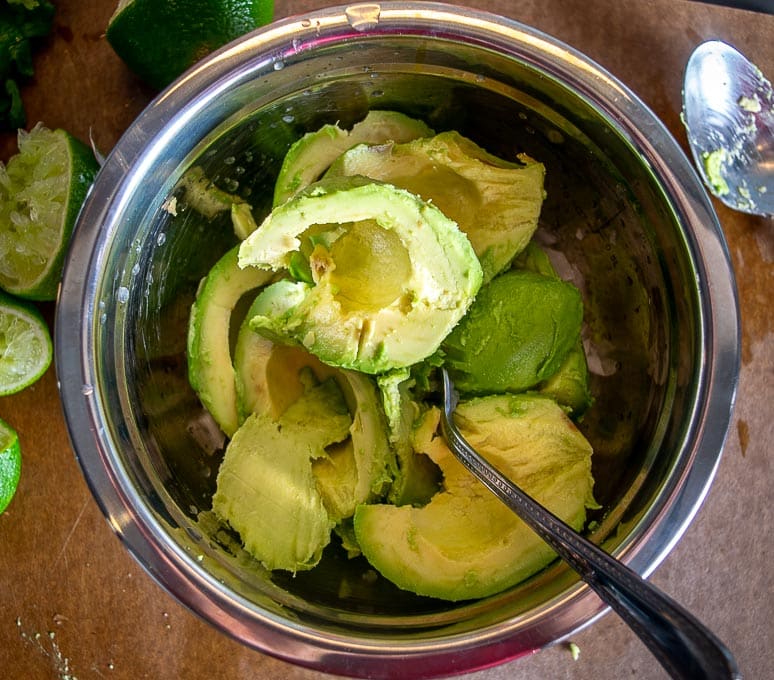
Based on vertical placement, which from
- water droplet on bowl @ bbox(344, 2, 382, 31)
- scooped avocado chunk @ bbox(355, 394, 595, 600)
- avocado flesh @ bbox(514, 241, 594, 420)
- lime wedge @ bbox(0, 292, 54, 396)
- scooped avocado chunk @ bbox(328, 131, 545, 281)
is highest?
water droplet on bowl @ bbox(344, 2, 382, 31)

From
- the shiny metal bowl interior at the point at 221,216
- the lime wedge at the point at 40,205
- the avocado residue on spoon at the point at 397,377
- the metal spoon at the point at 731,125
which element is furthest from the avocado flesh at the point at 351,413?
the metal spoon at the point at 731,125

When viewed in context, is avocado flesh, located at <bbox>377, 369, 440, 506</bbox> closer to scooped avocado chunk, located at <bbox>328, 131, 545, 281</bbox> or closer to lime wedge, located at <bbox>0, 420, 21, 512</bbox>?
scooped avocado chunk, located at <bbox>328, 131, 545, 281</bbox>

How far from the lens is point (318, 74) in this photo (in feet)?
2.79

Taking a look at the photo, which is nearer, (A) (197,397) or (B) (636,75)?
(A) (197,397)

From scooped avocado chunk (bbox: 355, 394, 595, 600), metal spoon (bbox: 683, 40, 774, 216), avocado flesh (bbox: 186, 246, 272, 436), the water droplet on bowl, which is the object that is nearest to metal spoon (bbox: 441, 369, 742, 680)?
scooped avocado chunk (bbox: 355, 394, 595, 600)

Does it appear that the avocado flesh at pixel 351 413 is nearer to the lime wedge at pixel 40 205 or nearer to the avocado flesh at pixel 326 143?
the avocado flesh at pixel 326 143

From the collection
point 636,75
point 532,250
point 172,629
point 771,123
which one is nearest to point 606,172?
point 532,250

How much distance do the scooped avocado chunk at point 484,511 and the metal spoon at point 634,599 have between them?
0.04 m

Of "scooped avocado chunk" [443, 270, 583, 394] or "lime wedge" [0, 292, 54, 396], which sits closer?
"scooped avocado chunk" [443, 270, 583, 394]

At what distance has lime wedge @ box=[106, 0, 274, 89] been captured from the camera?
2.98 feet

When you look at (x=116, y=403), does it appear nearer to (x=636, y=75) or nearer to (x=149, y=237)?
(x=149, y=237)

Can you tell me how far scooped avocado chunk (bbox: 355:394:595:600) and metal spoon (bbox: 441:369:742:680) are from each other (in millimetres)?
43

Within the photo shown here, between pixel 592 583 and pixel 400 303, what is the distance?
0.32 meters

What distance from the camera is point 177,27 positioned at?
926mm
